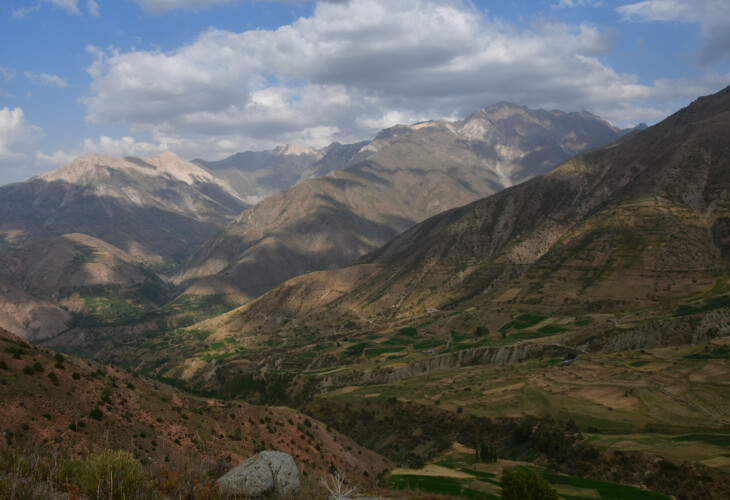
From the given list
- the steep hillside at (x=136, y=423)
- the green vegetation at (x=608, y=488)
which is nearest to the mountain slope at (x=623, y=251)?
the green vegetation at (x=608, y=488)

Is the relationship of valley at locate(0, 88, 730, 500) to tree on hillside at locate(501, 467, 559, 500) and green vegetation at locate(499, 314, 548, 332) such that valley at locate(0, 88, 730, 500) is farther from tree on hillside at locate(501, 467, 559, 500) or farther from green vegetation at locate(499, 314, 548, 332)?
tree on hillside at locate(501, 467, 559, 500)

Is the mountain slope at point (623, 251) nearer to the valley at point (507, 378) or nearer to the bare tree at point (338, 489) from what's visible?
the valley at point (507, 378)

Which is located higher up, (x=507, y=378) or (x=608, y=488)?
(x=608, y=488)

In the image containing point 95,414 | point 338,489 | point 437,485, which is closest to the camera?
point 338,489

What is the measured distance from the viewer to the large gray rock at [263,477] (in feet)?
66.2

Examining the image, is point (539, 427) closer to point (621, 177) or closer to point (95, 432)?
point (95, 432)

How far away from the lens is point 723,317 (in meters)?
93.0

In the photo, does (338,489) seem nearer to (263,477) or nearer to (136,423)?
(263,477)

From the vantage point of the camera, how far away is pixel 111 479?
647 inches

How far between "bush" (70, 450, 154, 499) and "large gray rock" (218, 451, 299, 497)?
12.3 feet

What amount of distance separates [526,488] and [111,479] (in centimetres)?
2017

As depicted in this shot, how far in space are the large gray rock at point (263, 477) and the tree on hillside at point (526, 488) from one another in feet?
38.6

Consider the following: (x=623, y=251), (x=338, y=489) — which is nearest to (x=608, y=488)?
(x=338, y=489)

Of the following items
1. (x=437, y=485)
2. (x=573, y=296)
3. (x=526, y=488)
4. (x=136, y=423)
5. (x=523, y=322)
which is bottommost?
(x=523, y=322)
